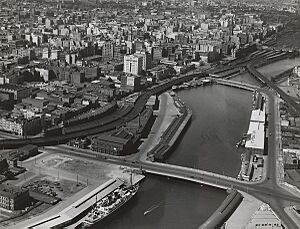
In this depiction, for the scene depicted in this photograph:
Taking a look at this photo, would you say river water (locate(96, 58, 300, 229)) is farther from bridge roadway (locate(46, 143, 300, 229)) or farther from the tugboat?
bridge roadway (locate(46, 143, 300, 229))

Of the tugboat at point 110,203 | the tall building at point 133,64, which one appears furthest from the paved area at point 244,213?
the tall building at point 133,64

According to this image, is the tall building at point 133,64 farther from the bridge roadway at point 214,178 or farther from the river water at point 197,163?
the bridge roadway at point 214,178

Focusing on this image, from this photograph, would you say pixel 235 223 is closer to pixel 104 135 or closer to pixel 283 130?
pixel 104 135

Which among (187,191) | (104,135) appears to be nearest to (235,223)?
(187,191)

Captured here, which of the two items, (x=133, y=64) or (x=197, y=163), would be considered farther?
(x=133, y=64)

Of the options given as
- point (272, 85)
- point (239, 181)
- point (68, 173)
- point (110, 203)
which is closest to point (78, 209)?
point (110, 203)

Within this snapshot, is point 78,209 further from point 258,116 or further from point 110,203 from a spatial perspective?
point 258,116
